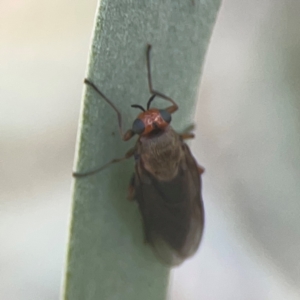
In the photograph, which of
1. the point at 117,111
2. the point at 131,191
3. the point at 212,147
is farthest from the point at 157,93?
the point at 212,147

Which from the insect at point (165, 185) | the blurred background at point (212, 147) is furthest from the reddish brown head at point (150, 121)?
the blurred background at point (212, 147)

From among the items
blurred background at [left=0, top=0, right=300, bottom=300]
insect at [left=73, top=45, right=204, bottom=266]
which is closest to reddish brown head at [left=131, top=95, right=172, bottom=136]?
insect at [left=73, top=45, right=204, bottom=266]

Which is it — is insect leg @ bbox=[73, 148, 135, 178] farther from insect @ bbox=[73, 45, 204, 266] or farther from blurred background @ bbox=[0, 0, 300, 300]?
blurred background @ bbox=[0, 0, 300, 300]

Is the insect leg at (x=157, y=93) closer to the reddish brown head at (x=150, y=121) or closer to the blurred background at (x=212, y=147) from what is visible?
the reddish brown head at (x=150, y=121)

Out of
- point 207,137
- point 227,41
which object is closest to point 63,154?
point 207,137

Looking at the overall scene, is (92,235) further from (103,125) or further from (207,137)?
(207,137)

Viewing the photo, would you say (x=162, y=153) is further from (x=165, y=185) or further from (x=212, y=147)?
(x=212, y=147)
